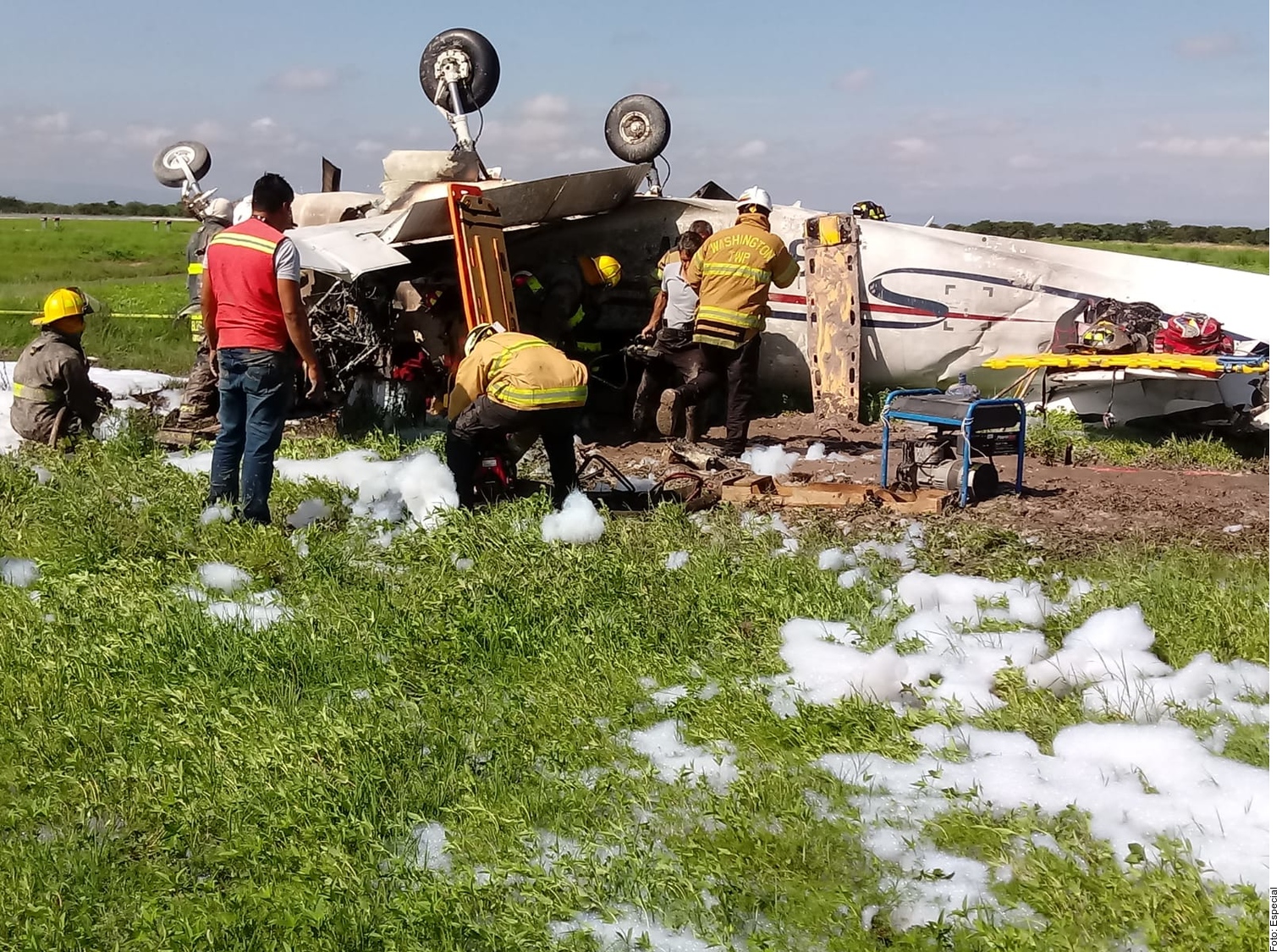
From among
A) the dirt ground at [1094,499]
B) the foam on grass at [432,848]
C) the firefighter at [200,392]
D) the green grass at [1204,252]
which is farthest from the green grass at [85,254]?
the foam on grass at [432,848]

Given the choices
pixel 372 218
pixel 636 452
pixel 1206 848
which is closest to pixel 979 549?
pixel 1206 848

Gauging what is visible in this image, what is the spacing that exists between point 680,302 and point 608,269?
106cm

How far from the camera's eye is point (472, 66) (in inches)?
451

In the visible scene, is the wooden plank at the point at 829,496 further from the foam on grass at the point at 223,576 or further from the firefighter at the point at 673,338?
the foam on grass at the point at 223,576

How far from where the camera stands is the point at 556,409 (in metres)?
6.19

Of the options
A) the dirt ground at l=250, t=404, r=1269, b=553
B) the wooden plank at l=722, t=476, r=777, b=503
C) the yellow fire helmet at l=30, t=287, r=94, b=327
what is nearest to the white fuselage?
the dirt ground at l=250, t=404, r=1269, b=553

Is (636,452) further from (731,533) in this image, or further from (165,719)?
(165,719)

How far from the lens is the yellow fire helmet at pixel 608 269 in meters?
10.5

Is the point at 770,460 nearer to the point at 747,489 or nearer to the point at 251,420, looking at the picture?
the point at 747,489

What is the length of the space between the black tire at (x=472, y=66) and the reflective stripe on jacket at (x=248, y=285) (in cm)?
584

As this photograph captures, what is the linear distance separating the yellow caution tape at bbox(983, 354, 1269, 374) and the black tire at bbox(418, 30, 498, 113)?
18.1 ft

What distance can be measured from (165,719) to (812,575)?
268cm

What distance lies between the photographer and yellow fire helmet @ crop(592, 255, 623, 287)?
10.5 metres

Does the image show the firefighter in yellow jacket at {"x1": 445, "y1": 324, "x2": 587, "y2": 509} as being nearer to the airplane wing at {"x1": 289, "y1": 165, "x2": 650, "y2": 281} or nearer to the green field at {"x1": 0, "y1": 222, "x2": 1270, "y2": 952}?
the green field at {"x1": 0, "y1": 222, "x2": 1270, "y2": 952}
